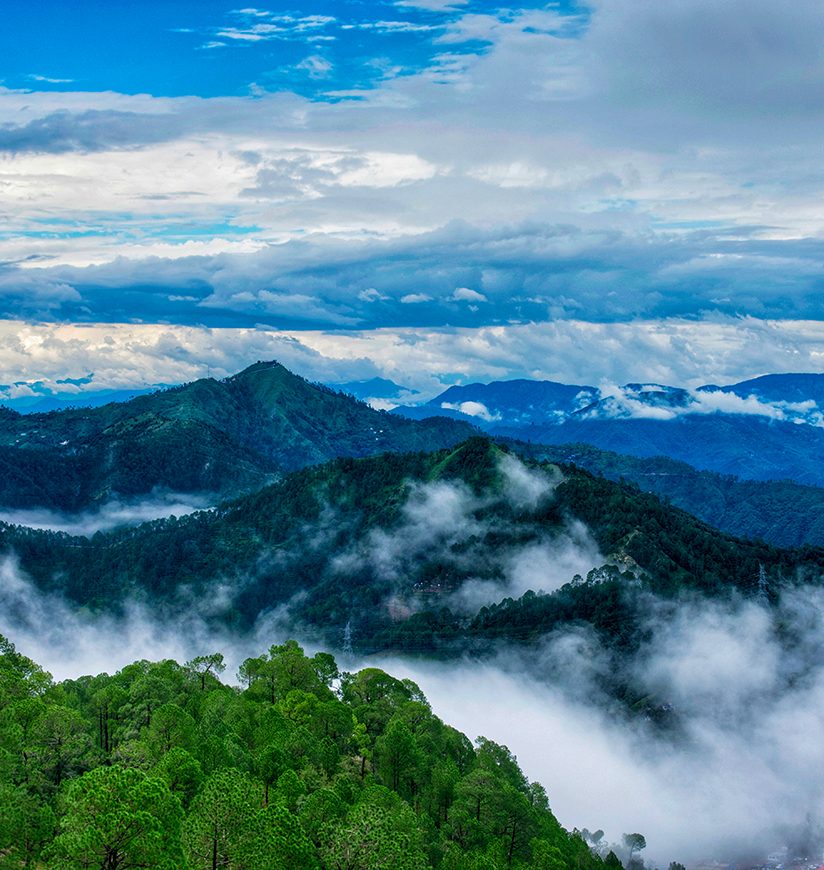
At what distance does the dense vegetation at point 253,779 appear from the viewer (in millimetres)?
64125

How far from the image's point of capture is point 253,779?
95.1 m

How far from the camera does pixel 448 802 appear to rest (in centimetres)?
11819

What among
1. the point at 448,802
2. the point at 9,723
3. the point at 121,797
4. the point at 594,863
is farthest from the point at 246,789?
the point at 594,863

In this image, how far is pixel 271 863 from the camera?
6669 centimetres

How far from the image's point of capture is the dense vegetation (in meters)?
64.1

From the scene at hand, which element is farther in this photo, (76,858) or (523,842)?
(523,842)

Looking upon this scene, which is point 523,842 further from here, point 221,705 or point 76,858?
point 76,858

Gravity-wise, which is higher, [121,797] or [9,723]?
[121,797]

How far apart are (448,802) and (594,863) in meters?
26.9

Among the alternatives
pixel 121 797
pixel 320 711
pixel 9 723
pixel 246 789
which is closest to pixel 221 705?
pixel 320 711

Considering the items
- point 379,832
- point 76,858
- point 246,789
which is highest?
point 76,858

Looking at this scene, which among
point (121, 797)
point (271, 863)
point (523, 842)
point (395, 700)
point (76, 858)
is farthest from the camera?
point (395, 700)

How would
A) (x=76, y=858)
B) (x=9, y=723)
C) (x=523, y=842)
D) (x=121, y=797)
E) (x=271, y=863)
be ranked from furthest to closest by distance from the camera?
1. (x=523, y=842)
2. (x=9, y=723)
3. (x=271, y=863)
4. (x=121, y=797)
5. (x=76, y=858)

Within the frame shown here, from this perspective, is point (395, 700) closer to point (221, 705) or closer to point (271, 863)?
point (221, 705)
